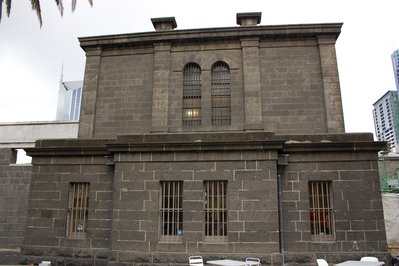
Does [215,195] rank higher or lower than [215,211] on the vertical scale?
higher

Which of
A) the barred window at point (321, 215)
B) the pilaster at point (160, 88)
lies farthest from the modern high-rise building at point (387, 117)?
the barred window at point (321, 215)

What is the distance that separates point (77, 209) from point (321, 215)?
871 cm

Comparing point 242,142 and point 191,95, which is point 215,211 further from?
point 191,95

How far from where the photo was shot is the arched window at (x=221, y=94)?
1623cm

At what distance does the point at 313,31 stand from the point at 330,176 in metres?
7.76

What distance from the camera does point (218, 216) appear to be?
11.5 metres

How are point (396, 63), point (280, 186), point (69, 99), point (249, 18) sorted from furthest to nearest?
1. point (396, 63)
2. point (69, 99)
3. point (249, 18)
4. point (280, 186)

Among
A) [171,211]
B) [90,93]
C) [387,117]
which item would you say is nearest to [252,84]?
[171,211]

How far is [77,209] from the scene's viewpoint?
13.0m

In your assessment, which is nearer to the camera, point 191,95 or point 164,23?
point 191,95

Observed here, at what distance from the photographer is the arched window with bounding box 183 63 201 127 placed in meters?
16.4

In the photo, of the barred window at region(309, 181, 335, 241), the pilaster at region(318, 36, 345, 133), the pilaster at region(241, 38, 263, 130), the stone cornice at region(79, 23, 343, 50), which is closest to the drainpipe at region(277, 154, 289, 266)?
the barred window at region(309, 181, 335, 241)

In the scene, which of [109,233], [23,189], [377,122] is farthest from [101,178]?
[377,122]

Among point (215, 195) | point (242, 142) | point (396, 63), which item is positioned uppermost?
point (396, 63)
